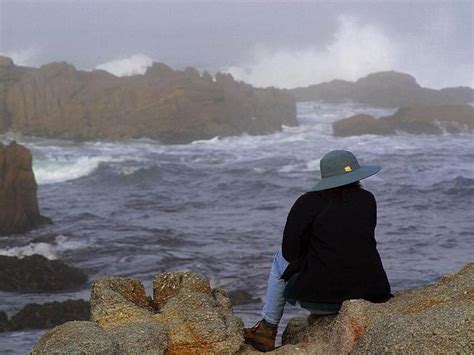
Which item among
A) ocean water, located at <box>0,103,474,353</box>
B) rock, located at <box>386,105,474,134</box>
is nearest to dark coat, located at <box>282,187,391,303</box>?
ocean water, located at <box>0,103,474,353</box>

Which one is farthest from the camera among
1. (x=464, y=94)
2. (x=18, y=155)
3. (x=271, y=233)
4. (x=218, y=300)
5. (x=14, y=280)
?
(x=464, y=94)

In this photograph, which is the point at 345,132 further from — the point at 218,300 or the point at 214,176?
the point at 218,300

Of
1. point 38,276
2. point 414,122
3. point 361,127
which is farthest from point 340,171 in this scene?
point 414,122

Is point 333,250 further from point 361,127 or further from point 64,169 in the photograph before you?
point 361,127

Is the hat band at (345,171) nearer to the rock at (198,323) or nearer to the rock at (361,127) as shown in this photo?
the rock at (198,323)

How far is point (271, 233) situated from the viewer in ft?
57.0

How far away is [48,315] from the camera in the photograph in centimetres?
1034

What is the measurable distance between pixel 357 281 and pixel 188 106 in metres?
35.1

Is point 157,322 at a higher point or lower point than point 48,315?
higher

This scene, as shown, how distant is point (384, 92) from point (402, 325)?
60.0 meters

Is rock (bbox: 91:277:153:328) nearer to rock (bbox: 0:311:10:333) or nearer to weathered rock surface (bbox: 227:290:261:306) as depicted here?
rock (bbox: 0:311:10:333)

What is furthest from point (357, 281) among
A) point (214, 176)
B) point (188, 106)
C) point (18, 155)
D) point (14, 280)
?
point (188, 106)

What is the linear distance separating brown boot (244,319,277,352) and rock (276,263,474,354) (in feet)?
0.45

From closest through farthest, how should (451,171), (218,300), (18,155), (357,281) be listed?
(357,281) → (218,300) → (18,155) → (451,171)
